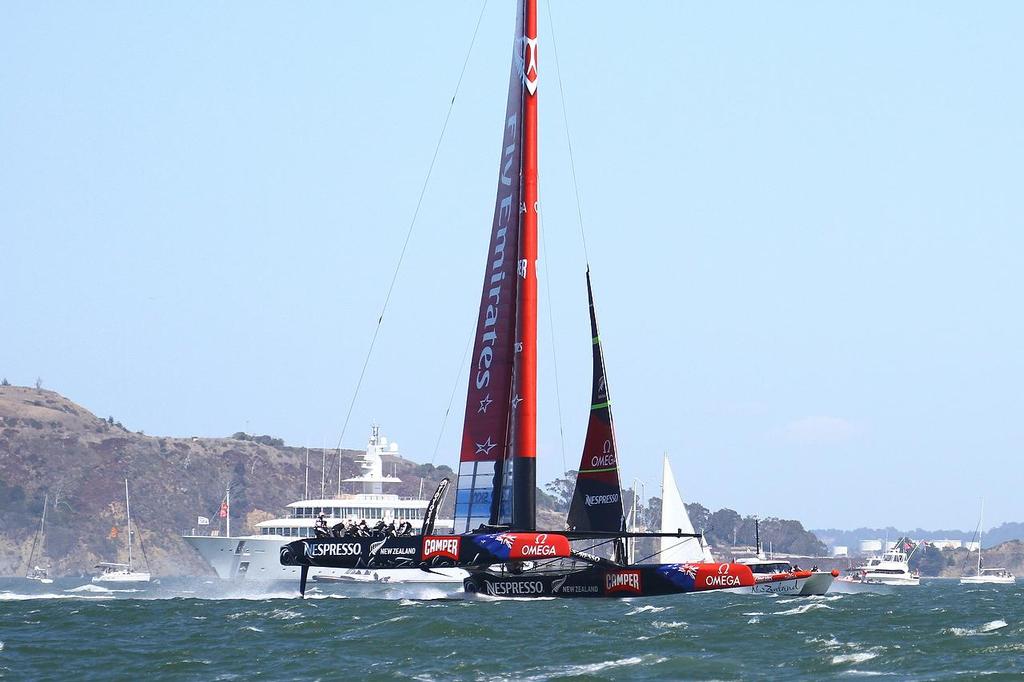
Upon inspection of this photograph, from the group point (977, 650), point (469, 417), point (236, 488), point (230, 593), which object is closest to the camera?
point (977, 650)

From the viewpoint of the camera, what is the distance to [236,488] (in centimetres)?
18025

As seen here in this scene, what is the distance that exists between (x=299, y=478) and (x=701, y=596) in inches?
5640

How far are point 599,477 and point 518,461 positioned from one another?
2905 millimetres

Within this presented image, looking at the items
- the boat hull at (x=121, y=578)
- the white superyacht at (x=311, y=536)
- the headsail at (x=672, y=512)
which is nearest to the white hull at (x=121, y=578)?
the boat hull at (x=121, y=578)

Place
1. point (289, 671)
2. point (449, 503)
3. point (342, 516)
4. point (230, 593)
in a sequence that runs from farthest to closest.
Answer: point (449, 503), point (342, 516), point (230, 593), point (289, 671)

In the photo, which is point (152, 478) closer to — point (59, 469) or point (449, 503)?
point (59, 469)

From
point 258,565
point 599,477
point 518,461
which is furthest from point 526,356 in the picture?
point 258,565

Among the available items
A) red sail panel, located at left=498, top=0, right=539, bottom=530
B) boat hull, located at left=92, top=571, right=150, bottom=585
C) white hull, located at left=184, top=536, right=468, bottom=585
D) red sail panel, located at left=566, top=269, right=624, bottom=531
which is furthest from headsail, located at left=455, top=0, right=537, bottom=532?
boat hull, located at left=92, top=571, right=150, bottom=585

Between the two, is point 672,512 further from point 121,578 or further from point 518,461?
point 121,578

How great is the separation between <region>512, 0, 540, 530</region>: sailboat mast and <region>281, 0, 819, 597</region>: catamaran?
0.09 feet

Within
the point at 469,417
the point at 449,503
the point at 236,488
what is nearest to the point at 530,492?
the point at 469,417

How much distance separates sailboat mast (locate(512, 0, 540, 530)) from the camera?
127 feet

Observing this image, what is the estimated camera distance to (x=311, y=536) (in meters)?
62.4

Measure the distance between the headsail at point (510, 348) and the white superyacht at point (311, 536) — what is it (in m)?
23.2
